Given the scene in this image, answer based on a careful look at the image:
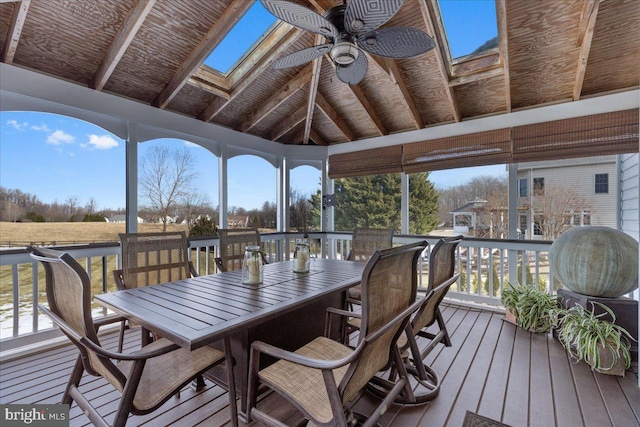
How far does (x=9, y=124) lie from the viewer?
3230 millimetres

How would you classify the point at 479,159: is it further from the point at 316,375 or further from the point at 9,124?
the point at 9,124

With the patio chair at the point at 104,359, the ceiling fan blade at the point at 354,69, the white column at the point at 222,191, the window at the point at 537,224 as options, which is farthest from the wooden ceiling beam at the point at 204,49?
the window at the point at 537,224

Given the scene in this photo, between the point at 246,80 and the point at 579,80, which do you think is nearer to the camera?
the point at 579,80

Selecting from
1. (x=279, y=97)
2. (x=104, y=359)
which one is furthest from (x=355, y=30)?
(x=279, y=97)

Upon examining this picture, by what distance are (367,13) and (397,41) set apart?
430 mm

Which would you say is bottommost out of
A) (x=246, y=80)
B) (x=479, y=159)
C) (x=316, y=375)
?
(x=316, y=375)

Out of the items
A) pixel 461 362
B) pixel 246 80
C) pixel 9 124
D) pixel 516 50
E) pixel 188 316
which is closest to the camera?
pixel 188 316

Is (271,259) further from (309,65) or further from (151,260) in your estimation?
(309,65)

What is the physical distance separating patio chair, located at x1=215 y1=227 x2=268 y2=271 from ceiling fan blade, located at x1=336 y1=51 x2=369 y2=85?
82.9 inches

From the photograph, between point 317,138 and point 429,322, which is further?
point 317,138

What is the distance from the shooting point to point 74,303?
1427 millimetres

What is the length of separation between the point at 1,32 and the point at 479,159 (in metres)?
5.83

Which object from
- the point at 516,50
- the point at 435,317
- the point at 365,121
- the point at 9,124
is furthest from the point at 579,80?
the point at 9,124

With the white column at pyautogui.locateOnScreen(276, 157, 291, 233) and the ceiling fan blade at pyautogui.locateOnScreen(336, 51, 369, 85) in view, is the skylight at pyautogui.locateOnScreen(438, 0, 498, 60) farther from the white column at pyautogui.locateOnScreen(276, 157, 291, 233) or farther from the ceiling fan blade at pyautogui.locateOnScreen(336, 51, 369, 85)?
the white column at pyautogui.locateOnScreen(276, 157, 291, 233)
